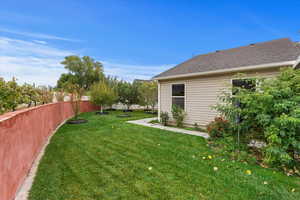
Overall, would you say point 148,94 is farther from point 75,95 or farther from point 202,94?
point 202,94

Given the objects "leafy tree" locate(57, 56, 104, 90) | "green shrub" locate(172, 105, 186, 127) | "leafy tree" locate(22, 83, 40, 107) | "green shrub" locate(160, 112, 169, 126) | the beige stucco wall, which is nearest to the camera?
"leafy tree" locate(22, 83, 40, 107)

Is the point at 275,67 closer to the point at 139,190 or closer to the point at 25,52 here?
the point at 139,190

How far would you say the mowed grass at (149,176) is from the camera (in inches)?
86.2

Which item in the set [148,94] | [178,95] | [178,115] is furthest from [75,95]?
[178,115]

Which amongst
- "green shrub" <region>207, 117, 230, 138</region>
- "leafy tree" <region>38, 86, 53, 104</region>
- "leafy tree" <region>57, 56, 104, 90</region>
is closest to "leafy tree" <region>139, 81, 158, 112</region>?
"leafy tree" <region>38, 86, 53, 104</region>

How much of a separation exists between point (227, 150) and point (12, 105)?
17.7 ft

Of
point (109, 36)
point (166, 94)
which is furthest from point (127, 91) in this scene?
point (166, 94)

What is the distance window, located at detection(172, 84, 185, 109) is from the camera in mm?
7131

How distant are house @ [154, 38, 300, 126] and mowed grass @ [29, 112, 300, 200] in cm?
257

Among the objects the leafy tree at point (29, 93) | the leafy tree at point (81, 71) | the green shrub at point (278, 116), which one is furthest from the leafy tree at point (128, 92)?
the leafy tree at point (81, 71)

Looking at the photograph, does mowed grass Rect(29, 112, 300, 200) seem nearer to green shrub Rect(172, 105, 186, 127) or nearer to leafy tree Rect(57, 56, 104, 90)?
green shrub Rect(172, 105, 186, 127)

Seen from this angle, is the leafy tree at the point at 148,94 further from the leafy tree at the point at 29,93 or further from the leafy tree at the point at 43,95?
the leafy tree at the point at 29,93

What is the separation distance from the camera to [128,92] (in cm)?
1368

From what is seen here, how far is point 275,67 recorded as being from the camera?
4645 mm
